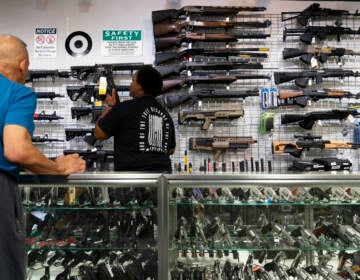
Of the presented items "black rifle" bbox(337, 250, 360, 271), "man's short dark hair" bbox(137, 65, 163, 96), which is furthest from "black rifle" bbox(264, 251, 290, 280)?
"man's short dark hair" bbox(137, 65, 163, 96)

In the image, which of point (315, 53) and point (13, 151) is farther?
point (315, 53)

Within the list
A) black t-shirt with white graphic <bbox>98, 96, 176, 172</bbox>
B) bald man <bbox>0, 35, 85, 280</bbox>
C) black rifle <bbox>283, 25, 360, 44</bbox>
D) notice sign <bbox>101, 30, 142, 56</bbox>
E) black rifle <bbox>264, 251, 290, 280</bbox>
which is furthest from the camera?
notice sign <bbox>101, 30, 142, 56</bbox>

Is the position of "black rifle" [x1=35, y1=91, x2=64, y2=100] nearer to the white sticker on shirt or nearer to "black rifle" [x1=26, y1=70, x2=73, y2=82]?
"black rifle" [x1=26, y1=70, x2=73, y2=82]

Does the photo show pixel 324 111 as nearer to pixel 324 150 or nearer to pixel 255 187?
pixel 324 150

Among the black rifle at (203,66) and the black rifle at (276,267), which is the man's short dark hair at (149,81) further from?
the black rifle at (203,66)

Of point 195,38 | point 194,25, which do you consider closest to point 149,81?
point 195,38

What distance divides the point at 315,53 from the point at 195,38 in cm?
155

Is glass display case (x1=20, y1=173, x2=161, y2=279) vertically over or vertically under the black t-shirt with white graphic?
under

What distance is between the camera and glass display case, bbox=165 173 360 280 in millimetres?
1969

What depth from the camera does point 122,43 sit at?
4.79 meters

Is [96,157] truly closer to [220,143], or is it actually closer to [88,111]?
[88,111]

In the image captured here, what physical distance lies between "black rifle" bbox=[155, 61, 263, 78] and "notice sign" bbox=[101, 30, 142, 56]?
49 cm

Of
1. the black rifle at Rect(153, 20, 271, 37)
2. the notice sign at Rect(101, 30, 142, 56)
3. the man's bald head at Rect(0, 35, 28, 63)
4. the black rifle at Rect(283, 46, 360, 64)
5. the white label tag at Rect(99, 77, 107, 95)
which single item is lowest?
the man's bald head at Rect(0, 35, 28, 63)

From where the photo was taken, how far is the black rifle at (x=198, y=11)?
4.62 meters
